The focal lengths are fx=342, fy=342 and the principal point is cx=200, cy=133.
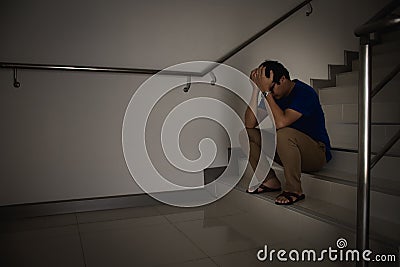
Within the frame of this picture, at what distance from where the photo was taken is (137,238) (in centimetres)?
177

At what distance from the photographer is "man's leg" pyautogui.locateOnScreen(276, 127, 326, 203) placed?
67.3 inches

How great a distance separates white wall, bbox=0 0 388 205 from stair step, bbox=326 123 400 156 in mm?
815

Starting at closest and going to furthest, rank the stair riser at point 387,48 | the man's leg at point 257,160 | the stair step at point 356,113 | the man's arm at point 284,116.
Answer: the man's arm at point 284,116, the man's leg at point 257,160, the stair step at point 356,113, the stair riser at point 387,48

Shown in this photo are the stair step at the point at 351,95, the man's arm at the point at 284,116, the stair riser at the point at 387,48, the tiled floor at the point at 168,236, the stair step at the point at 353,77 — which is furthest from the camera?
the stair riser at the point at 387,48

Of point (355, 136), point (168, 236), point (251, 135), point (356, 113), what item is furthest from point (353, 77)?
point (168, 236)

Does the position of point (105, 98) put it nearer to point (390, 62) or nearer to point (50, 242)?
point (50, 242)

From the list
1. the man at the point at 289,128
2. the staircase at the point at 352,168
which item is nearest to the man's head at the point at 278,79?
the man at the point at 289,128

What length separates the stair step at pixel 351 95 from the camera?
2.20m

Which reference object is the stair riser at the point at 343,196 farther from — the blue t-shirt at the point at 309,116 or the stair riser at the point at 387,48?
the stair riser at the point at 387,48

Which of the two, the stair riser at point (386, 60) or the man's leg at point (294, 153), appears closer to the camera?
the man's leg at point (294, 153)

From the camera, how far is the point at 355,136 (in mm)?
2188

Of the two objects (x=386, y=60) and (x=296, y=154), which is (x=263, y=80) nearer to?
(x=296, y=154)

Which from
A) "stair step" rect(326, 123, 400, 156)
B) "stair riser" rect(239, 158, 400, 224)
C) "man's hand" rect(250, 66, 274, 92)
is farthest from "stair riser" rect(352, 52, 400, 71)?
"stair riser" rect(239, 158, 400, 224)

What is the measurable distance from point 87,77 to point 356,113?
1.81 m
